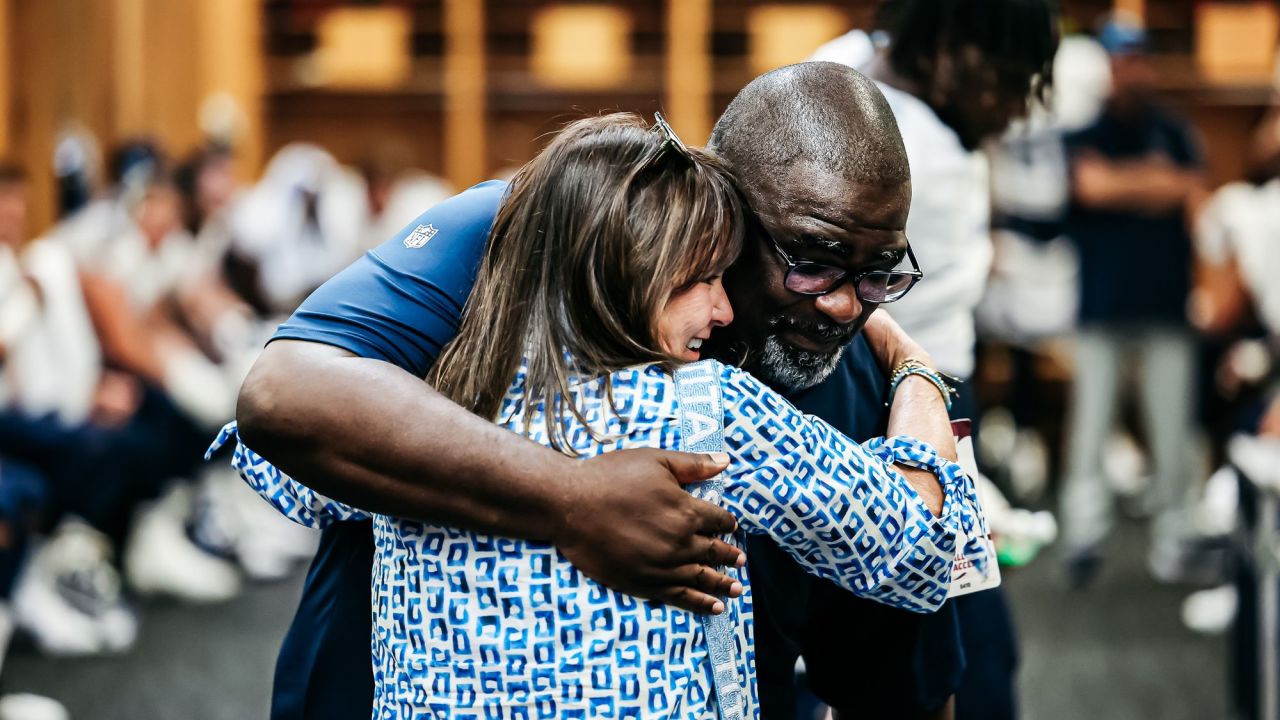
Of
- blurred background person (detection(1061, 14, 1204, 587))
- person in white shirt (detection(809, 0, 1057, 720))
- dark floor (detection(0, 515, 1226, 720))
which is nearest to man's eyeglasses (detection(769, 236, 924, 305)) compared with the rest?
person in white shirt (detection(809, 0, 1057, 720))

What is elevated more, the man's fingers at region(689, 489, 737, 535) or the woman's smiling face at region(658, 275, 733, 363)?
the woman's smiling face at region(658, 275, 733, 363)

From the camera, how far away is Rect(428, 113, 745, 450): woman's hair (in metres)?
1.23

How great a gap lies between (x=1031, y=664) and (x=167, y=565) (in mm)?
2915

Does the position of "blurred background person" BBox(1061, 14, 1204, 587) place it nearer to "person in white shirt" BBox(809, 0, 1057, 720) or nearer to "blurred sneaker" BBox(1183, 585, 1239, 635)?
"blurred sneaker" BBox(1183, 585, 1239, 635)

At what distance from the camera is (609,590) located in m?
1.18

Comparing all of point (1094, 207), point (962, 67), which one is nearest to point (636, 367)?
point (962, 67)

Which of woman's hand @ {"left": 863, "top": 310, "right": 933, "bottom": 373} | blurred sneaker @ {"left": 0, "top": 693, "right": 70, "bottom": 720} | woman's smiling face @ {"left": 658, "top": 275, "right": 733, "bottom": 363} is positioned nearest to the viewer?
woman's smiling face @ {"left": 658, "top": 275, "right": 733, "bottom": 363}

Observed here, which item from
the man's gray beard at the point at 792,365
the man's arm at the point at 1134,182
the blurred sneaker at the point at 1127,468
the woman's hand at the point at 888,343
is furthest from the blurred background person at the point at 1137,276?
the man's gray beard at the point at 792,365

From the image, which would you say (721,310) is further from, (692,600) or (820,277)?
(692,600)

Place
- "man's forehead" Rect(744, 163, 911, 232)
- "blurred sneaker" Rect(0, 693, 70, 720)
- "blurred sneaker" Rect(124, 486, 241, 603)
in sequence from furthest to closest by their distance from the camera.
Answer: "blurred sneaker" Rect(124, 486, 241, 603), "blurred sneaker" Rect(0, 693, 70, 720), "man's forehead" Rect(744, 163, 911, 232)

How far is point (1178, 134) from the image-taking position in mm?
5414

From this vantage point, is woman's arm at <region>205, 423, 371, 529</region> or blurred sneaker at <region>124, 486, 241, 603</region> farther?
blurred sneaker at <region>124, 486, 241, 603</region>

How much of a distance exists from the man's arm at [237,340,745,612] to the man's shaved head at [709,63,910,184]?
39cm

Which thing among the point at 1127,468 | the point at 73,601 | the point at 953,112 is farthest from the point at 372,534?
the point at 1127,468
